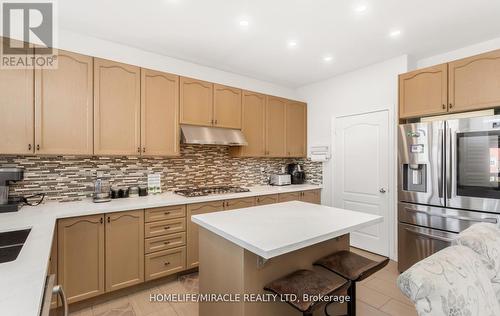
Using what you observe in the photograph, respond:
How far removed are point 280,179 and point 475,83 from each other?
2.53 meters

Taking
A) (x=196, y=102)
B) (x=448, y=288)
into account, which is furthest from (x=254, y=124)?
(x=448, y=288)

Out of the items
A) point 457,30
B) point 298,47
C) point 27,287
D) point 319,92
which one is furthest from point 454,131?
point 27,287

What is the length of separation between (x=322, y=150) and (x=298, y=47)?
1688mm

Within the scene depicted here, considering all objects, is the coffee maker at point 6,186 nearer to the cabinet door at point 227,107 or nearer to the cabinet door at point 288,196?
the cabinet door at point 227,107

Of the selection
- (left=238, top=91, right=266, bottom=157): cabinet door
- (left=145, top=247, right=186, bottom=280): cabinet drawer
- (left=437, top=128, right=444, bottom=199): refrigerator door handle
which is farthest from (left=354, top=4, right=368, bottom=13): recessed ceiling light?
(left=145, top=247, right=186, bottom=280): cabinet drawer

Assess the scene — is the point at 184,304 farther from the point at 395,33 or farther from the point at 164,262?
the point at 395,33

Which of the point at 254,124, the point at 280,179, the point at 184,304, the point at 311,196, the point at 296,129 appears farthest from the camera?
the point at 296,129

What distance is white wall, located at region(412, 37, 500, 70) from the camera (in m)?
2.59

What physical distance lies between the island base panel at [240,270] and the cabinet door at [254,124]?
188 cm

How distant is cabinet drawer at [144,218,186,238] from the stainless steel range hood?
88cm

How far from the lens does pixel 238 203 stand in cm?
296

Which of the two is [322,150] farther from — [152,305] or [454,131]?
[152,305]

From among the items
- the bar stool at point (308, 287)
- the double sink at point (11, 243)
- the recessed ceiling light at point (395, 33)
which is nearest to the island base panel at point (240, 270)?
the bar stool at point (308, 287)

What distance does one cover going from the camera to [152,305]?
2.17m
